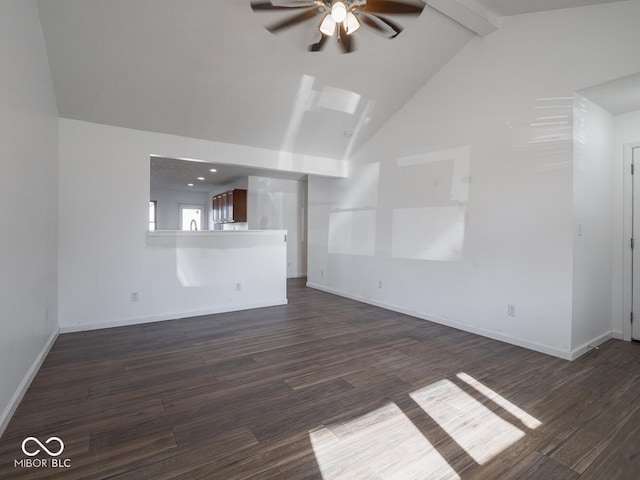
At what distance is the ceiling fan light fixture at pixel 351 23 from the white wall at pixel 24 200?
213 centimetres

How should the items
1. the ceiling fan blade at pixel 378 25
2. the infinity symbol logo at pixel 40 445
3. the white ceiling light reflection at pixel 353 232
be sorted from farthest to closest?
the white ceiling light reflection at pixel 353 232 → the ceiling fan blade at pixel 378 25 → the infinity symbol logo at pixel 40 445

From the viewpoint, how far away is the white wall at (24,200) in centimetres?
192

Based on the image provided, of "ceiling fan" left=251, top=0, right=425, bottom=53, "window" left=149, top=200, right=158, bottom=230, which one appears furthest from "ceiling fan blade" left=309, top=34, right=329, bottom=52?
"window" left=149, top=200, right=158, bottom=230

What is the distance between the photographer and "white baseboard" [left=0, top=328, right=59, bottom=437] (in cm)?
187

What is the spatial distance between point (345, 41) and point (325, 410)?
2.83 metres

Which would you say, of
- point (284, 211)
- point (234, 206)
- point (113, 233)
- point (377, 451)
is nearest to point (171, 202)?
point (234, 206)

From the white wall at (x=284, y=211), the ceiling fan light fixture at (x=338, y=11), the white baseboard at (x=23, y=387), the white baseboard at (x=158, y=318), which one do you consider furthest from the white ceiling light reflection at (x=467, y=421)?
the white wall at (x=284, y=211)

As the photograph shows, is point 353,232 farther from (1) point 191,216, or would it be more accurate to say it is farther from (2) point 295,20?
(1) point 191,216

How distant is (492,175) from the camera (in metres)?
3.52

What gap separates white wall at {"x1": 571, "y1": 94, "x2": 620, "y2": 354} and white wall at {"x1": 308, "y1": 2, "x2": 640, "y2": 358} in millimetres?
125

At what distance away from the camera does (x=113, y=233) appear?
381 cm

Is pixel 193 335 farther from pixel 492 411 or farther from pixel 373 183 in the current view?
pixel 373 183

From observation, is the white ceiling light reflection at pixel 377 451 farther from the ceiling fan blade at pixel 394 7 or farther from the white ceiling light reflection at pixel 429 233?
the ceiling fan blade at pixel 394 7

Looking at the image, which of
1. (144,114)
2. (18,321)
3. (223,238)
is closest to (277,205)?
(223,238)
